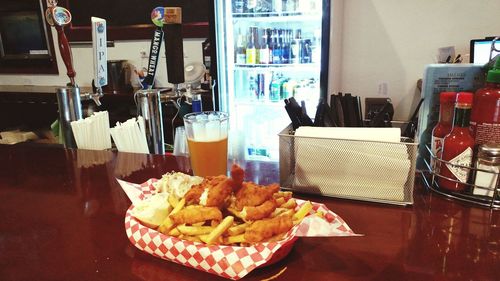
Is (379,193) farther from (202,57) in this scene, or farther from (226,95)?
(202,57)

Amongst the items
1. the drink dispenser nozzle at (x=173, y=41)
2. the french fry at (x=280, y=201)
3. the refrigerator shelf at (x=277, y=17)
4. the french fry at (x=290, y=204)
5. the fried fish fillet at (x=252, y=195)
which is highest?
the refrigerator shelf at (x=277, y=17)

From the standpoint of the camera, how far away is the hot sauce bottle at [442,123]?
2.78 feet

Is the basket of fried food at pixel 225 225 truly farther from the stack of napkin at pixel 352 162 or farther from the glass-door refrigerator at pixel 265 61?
the glass-door refrigerator at pixel 265 61

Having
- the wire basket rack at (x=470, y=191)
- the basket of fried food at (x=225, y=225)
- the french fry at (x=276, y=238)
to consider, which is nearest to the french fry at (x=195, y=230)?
the basket of fried food at (x=225, y=225)

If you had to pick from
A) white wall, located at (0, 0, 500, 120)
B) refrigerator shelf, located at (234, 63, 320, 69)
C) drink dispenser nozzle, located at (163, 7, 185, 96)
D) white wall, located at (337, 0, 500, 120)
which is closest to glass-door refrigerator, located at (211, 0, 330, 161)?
refrigerator shelf, located at (234, 63, 320, 69)

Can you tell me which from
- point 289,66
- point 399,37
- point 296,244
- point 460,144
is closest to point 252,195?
point 296,244

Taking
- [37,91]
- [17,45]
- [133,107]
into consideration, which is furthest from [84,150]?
[17,45]

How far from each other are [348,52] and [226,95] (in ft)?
4.04

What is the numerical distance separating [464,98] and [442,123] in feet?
0.36

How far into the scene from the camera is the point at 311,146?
84cm

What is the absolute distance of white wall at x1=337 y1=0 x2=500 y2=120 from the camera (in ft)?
9.29

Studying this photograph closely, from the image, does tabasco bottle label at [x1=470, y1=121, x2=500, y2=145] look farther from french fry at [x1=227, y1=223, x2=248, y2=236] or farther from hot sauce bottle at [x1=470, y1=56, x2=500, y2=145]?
french fry at [x1=227, y1=223, x2=248, y2=236]

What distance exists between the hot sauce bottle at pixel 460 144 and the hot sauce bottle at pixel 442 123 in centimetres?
3

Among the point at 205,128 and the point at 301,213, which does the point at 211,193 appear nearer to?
the point at 301,213
